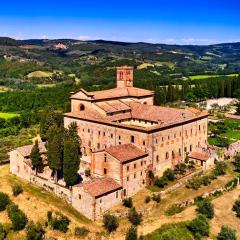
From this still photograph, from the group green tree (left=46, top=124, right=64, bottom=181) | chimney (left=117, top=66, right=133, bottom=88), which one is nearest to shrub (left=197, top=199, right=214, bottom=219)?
green tree (left=46, top=124, right=64, bottom=181)

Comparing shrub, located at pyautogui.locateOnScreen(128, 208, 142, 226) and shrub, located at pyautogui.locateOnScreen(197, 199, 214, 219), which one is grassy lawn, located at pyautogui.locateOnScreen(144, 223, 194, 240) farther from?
shrub, located at pyautogui.locateOnScreen(197, 199, 214, 219)

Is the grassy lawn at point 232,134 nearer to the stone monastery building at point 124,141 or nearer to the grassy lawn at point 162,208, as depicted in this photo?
the stone monastery building at point 124,141

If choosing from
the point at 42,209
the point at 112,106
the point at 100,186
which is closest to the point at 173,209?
the point at 100,186

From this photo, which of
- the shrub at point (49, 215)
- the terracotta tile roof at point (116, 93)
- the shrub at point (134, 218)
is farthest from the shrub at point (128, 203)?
the terracotta tile roof at point (116, 93)

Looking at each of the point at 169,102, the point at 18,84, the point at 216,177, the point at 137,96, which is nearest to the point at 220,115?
the point at 169,102

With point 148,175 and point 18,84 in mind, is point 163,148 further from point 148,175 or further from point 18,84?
point 18,84

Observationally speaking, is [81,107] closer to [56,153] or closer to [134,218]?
[56,153]
